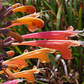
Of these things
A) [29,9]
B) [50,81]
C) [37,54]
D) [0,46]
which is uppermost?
[29,9]

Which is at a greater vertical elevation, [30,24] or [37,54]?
[30,24]

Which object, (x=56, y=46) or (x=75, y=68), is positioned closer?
(x=56, y=46)

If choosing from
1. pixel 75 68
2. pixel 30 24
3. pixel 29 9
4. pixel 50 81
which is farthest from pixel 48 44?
pixel 75 68

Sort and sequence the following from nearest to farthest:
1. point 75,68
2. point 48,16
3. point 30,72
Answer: point 30,72, point 75,68, point 48,16

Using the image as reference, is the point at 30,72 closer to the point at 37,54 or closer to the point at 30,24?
the point at 37,54

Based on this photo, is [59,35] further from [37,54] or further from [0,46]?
[0,46]

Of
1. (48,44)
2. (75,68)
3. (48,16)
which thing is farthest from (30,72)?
(48,16)

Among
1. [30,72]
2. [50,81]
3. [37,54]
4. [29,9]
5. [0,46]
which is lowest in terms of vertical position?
[50,81]

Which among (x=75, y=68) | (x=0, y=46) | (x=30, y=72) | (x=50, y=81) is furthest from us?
(x=75, y=68)

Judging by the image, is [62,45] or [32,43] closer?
[62,45]
